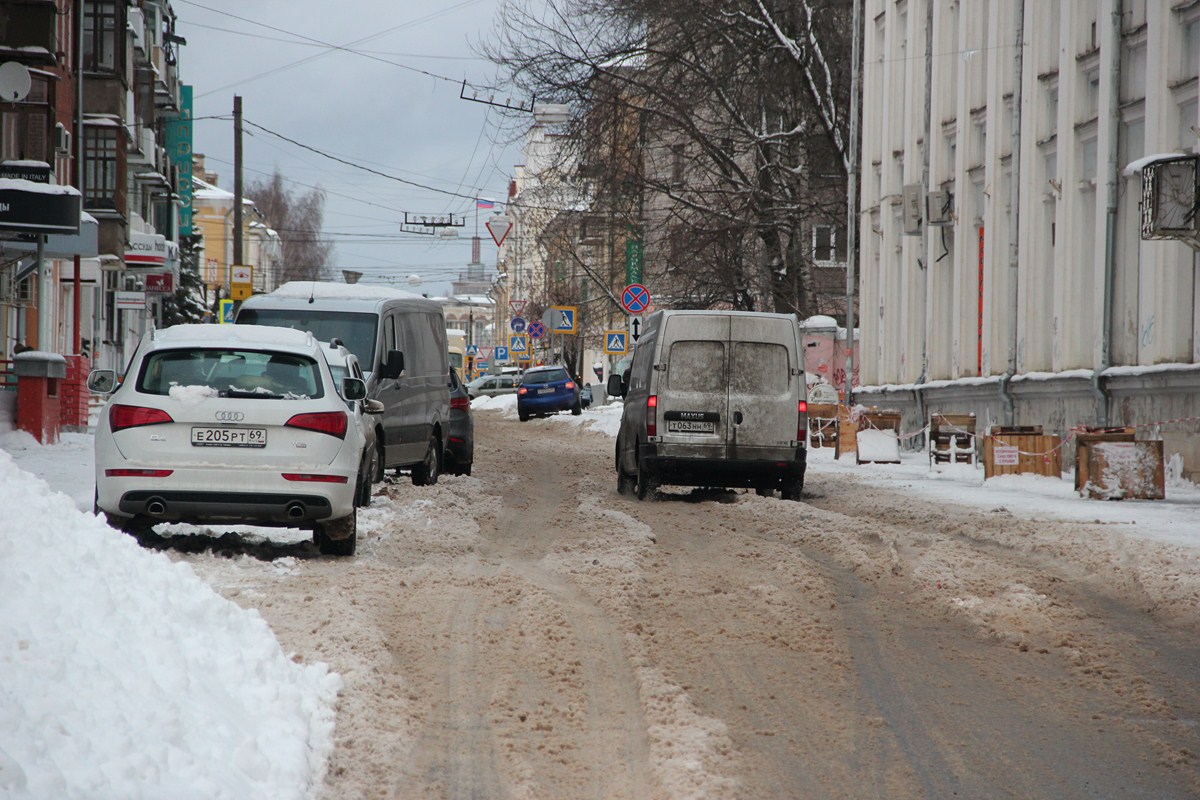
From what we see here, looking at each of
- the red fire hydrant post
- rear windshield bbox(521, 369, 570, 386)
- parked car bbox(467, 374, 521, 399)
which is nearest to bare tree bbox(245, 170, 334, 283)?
parked car bbox(467, 374, 521, 399)

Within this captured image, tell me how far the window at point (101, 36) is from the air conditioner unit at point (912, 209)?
76.6 ft

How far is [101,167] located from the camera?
42.8m

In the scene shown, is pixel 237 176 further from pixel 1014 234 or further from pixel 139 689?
pixel 139 689

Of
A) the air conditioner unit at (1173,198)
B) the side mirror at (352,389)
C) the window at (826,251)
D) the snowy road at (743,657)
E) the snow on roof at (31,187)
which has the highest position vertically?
the window at (826,251)

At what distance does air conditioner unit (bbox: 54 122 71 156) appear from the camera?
1388 inches

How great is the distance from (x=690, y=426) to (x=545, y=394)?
115ft

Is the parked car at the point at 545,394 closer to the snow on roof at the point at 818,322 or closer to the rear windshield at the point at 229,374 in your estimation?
the snow on roof at the point at 818,322

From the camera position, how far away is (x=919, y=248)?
112 ft

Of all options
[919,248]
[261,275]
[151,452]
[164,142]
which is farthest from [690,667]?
[261,275]

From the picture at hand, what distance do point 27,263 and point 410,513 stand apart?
947 inches

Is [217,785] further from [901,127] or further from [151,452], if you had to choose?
[901,127]

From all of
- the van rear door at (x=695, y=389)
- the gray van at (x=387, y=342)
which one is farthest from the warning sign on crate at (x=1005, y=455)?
the gray van at (x=387, y=342)

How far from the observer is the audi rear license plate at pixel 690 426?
1742 centimetres

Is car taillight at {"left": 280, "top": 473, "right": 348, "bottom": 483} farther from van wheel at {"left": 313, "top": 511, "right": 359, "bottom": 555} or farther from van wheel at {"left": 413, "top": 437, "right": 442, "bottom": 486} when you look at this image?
van wheel at {"left": 413, "top": 437, "right": 442, "bottom": 486}
